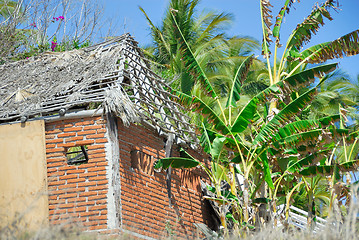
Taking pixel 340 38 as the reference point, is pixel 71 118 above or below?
below

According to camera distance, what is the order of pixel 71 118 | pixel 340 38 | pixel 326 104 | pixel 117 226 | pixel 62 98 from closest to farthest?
1. pixel 117 226
2. pixel 71 118
3. pixel 62 98
4. pixel 340 38
5. pixel 326 104

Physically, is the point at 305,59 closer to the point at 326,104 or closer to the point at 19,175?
the point at 19,175

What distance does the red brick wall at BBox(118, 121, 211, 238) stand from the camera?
378 inches

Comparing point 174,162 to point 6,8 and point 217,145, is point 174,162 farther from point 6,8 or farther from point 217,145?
point 6,8

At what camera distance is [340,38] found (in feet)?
37.4

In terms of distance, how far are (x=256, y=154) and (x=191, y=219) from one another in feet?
7.54

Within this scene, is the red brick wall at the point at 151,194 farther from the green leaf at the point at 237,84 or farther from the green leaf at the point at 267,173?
the green leaf at the point at 267,173

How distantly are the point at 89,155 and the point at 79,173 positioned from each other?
38cm

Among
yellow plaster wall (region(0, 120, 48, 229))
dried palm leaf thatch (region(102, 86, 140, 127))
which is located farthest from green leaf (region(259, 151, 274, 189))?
yellow plaster wall (region(0, 120, 48, 229))

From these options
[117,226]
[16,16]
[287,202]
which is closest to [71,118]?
[117,226]

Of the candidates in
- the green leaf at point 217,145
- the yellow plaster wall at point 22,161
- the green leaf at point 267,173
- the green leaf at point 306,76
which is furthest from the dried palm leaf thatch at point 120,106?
the green leaf at point 306,76

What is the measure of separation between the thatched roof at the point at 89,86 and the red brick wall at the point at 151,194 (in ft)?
1.43

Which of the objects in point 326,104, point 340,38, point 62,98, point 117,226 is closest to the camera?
point 117,226

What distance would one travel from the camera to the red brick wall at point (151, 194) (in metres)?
9.60
